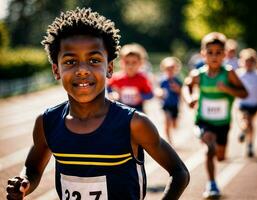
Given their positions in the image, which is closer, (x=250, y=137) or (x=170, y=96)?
(x=250, y=137)

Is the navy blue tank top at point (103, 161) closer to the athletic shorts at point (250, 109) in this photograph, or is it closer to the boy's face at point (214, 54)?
the boy's face at point (214, 54)

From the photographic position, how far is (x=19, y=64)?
27453 mm

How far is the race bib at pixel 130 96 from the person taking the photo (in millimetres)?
9020

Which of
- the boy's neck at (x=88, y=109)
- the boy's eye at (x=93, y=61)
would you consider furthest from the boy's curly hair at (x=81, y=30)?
the boy's neck at (x=88, y=109)

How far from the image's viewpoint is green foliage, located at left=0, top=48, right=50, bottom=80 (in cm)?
2551

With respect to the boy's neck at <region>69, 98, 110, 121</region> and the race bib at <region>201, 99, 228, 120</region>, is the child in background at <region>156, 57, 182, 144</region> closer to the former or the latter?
the race bib at <region>201, 99, 228, 120</region>

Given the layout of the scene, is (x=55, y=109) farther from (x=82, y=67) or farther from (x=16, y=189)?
(x=16, y=189)

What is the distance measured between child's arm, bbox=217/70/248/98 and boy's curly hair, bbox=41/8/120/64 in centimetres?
388

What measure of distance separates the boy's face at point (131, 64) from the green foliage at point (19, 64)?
54.8 feet

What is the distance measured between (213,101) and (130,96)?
2.05 meters

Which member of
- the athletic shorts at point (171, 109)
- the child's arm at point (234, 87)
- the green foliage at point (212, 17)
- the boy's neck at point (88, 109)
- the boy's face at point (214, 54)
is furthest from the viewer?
the green foliage at point (212, 17)

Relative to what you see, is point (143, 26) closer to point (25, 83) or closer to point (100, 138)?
point (25, 83)

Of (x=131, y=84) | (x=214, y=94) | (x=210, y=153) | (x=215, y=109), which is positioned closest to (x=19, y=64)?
(x=131, y=84)

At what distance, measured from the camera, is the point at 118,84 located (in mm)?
9234
